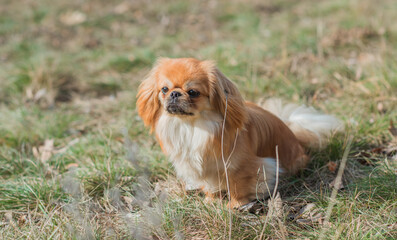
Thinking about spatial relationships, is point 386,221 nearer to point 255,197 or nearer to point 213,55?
point 255,197

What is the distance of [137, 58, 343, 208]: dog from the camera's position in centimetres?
253

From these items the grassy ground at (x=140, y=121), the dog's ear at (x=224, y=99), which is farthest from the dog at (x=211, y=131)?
the grassy ground at (x=140, y=121)

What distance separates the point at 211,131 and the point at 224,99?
25cm

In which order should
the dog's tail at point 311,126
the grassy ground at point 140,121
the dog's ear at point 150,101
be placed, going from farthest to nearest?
the dog's tail at point 311,126
the dog's ear at point 150,101
the grassy ground at point 140,121

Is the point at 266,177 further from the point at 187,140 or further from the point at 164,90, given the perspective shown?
the point at 164,90

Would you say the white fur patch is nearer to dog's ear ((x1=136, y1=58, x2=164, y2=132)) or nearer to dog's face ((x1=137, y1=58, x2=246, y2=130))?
dog's face ((x1=137, y1=58, x2=246, y2=130))

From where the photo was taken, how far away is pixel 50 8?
8.10 meters

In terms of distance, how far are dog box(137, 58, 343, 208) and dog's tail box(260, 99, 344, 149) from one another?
31 cm

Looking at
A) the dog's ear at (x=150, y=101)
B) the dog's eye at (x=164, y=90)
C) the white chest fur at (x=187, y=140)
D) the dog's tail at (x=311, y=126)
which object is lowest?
the dog's tail at (x=311, y=126)

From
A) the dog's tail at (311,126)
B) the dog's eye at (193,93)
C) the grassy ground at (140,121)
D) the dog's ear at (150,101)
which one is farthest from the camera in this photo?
the dog's tail at (311,126)

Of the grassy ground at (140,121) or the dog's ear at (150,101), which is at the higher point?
the dog's ear at (150,101)

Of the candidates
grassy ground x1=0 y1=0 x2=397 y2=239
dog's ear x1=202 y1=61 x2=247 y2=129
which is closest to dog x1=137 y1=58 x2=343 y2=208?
dog's ear x1=202 y1=61 x2=247 y2=129

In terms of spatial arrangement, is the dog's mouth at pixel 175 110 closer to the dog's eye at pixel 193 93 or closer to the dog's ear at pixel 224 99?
the dog's eye at pixel 193 93

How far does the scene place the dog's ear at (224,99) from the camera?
8.38 feet
